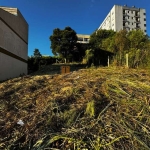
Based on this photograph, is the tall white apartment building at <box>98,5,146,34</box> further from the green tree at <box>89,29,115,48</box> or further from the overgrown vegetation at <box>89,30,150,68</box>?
the overgrown vegetation at <box>89,30,150,68</box>

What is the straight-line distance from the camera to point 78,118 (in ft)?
8.36

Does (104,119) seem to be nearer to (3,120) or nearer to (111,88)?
(111,88)

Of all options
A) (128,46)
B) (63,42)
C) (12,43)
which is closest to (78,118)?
(12,43)

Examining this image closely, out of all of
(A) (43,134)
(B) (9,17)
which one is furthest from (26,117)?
(B) (9,17)

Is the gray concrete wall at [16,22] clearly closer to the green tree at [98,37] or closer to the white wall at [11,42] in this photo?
the white wall at [11,42]

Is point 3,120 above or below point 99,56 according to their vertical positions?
below

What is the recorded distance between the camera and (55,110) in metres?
2.83

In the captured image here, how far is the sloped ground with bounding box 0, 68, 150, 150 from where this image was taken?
2.06m

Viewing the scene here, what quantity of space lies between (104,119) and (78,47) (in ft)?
72.5

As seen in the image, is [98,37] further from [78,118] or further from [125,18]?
[78,118]

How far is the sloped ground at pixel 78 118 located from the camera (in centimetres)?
206

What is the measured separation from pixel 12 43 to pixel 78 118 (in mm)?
9920

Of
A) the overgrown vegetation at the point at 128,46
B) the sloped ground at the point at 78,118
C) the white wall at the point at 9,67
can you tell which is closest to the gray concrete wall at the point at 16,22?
the white wall at the point at 9,67

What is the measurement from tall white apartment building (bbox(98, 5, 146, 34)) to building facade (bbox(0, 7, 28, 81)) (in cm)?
3804
